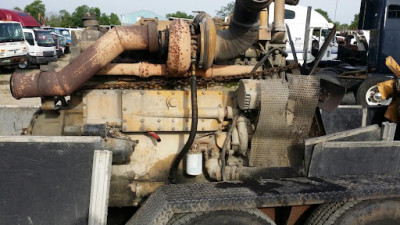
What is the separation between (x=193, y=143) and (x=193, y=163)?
0.19 metres

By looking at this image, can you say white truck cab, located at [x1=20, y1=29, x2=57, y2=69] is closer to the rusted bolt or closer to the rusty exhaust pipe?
the rusty exhaust pipe

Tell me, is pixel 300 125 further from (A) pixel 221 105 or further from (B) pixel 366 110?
(B) pixel 366 110

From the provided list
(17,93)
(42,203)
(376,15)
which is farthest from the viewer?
(376,15)

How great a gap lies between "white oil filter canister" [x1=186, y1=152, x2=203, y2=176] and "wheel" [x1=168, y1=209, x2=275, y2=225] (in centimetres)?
59

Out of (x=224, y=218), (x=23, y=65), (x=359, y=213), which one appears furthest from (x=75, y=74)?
(x=23, y=65)

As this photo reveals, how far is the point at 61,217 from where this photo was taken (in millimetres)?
2676

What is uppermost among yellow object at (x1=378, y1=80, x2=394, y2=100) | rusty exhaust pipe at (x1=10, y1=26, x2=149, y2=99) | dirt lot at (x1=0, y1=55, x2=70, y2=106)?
rusty exhaust pipe at (x1=10, y1=26, x2=149, y2=99)

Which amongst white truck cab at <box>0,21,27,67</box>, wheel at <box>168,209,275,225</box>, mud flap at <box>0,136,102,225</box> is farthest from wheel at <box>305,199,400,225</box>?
white truck cab at <box>0,21,27,67</box>

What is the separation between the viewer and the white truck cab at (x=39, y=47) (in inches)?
841

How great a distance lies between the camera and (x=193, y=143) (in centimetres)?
333

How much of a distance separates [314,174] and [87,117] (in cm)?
188

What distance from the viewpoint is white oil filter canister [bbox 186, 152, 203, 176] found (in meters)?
3.21

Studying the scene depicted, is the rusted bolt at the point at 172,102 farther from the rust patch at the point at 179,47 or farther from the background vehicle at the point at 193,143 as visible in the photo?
the rust patch at the point at 179,47

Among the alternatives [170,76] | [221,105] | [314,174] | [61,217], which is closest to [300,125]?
[314,174]
